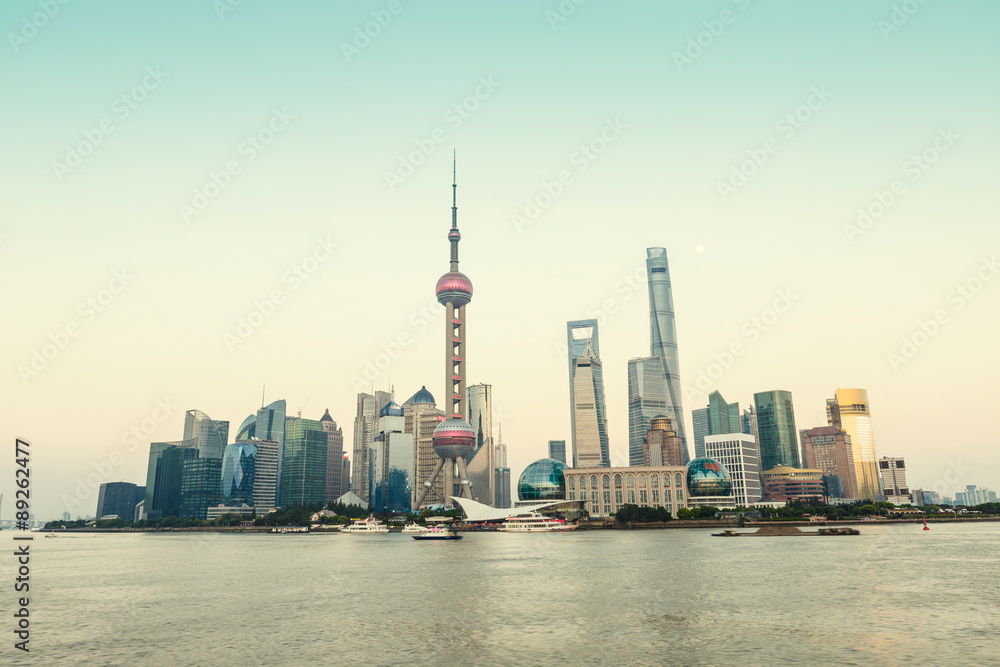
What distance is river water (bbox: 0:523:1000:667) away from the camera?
44906 mm

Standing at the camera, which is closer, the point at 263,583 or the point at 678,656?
the point at 678,656

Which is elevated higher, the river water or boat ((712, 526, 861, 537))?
the river water

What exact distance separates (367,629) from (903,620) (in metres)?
41.8

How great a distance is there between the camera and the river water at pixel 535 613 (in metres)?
44.9

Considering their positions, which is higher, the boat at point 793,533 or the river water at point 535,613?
the river water at point 535,613

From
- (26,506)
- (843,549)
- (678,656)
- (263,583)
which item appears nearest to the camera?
(26,506)

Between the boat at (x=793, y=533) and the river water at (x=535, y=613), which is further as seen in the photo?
the boat at (x=793, y=533)

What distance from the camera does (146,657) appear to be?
150ft

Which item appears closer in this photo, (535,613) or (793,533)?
(535,613)

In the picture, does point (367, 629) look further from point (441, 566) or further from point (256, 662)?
point (441, 566)

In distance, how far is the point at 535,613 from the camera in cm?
5934

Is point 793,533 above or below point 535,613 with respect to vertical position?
below

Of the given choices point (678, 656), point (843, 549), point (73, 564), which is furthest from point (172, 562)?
point (843, 549)

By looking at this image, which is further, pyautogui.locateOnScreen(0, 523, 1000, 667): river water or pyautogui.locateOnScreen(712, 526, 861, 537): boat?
pyautogui.locateOnScreen(712, 526, 861, 537): boat
